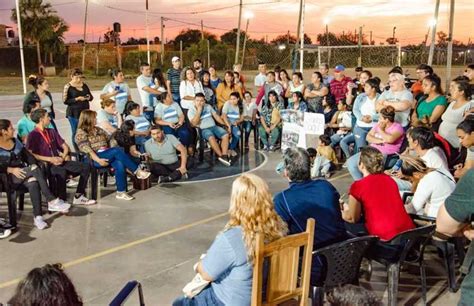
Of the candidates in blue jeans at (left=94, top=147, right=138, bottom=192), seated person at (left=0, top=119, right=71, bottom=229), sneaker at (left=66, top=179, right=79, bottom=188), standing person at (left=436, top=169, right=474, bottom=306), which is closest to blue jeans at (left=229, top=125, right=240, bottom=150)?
blue jeans at (left=94, top=147, right=138, bottom=192)

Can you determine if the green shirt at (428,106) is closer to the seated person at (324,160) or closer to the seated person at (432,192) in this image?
the seated person at (324,160)

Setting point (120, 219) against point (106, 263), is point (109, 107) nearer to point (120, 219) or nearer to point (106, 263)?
point (120, 219)

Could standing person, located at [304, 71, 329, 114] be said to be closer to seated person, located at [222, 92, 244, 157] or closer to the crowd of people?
the crowd of people

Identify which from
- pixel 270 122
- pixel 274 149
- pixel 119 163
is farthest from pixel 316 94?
pixel 119 163

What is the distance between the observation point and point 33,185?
570 cm

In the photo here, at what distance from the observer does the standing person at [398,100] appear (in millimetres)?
7121

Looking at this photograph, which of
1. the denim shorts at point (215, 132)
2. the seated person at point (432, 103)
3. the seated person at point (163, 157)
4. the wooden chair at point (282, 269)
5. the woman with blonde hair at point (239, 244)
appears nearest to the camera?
the wooden chair at point (282, 269)

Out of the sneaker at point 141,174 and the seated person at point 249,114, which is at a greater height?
the seated person at point 249,114

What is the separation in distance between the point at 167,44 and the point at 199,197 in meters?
49.6

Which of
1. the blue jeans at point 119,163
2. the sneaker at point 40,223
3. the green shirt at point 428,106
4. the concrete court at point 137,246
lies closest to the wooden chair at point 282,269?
the concrete court at point 137,246

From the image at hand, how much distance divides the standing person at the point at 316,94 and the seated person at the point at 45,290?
8.22m

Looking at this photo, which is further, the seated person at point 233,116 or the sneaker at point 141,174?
the seated person at point 233,116

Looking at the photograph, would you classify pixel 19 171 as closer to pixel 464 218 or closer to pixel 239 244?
pixel 239 244

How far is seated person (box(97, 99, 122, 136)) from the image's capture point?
7.59m
